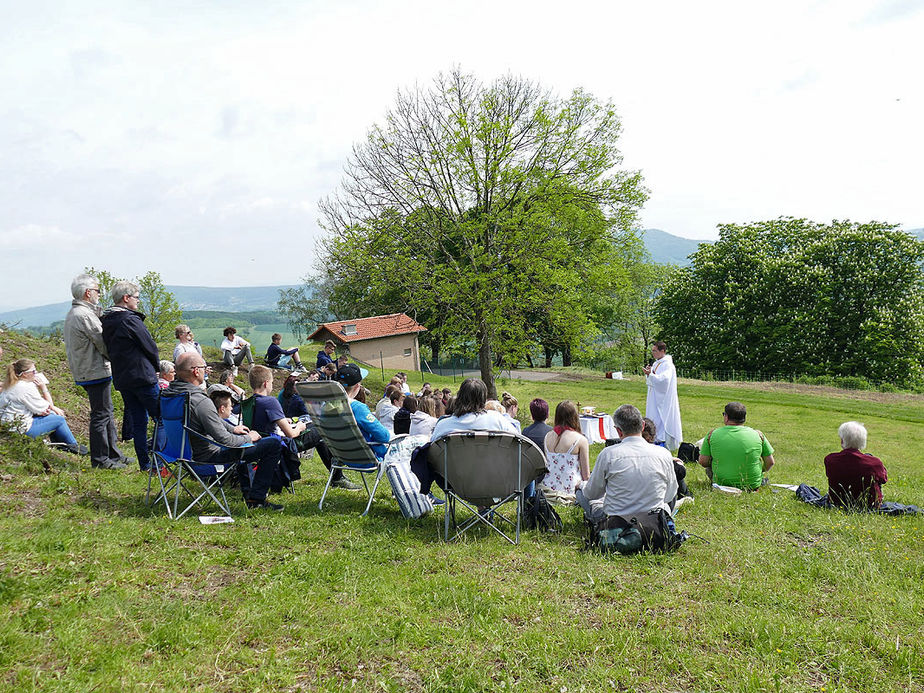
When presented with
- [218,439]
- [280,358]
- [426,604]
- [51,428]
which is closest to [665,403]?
[218,439]

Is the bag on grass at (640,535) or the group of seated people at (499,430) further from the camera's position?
the group of seated people at (499,430)

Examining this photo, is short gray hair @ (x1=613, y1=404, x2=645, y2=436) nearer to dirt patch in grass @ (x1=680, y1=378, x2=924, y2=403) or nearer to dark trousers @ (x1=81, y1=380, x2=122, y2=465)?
dark trousers @ (x1=81, y1=380, x2=122, y2=465)

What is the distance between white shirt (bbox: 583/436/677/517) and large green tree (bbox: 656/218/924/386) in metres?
37.9

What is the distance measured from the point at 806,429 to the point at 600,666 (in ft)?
56.8

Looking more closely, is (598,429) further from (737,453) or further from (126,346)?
(126,346)

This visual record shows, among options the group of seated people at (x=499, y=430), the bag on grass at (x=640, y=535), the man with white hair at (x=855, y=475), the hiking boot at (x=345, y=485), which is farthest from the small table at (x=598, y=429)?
the bag on grass at (x=640, y=535)

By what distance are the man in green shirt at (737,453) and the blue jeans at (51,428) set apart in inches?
330

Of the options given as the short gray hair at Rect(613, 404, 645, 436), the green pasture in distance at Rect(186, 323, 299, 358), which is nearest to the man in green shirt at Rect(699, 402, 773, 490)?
the short gray hair at Rect(613, 404, 645, 436)

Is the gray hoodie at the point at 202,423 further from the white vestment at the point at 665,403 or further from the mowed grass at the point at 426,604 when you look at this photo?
the white vestment at the point at 665,403

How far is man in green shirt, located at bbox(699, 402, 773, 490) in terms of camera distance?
762 centimetres

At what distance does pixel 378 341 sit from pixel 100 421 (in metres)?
38.6

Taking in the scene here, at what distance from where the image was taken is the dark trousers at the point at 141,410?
699cm

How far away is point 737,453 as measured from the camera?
766cm

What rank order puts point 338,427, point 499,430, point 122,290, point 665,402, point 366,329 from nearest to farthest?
point 499,430 < point 338,427 < point 122,290 < point 665,402 < point 366,329
